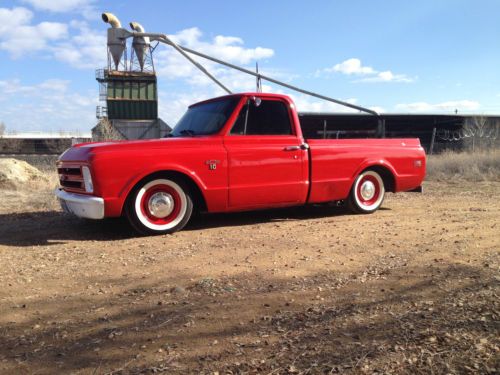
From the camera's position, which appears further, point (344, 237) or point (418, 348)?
point (344, 237)

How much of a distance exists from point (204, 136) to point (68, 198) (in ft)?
6.28

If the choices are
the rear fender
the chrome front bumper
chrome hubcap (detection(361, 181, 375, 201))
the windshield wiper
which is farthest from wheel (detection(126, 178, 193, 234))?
chrome hubcap (detection(361, 181, 375, 201))

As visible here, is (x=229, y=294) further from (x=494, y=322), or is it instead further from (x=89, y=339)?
(x=494, y=322)

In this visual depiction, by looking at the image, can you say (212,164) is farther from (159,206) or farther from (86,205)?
(86,205)

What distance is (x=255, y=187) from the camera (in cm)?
633

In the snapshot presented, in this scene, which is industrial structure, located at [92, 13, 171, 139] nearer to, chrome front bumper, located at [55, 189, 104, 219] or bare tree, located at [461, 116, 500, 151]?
bare tree, located at [461, 116, 500, 151]

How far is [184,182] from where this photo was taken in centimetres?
602

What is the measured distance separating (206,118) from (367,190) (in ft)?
9.65

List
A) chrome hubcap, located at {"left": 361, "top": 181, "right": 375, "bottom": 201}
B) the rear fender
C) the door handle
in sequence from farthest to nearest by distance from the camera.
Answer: chrome hubcap, located at {"left": 361, "top": 181, "right": 375, "bottom": 201}, the rear fender, the door handle

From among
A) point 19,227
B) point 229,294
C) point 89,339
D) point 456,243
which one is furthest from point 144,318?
point 19,227

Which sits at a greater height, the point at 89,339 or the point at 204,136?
the point at 204,136

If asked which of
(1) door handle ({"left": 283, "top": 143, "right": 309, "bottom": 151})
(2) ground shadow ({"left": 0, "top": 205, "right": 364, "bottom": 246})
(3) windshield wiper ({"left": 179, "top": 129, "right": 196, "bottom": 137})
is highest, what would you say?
(3) windshield wiper ({"left": 179, "top": 129, "right": 196, "bottom": 137})

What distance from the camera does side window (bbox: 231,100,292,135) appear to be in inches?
252

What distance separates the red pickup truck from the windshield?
0.02m
